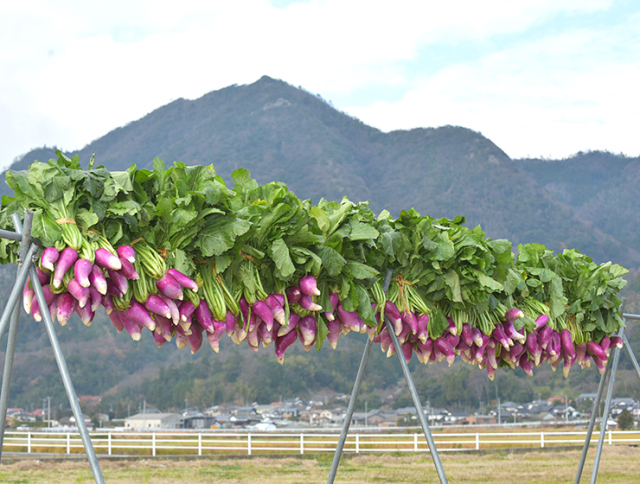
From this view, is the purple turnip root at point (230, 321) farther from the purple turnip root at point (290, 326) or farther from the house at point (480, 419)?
the house at point (480, 419)

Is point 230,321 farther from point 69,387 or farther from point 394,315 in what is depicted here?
point 394,315

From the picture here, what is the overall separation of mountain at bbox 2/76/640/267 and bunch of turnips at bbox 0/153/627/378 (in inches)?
3473

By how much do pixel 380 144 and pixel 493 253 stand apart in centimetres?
13469

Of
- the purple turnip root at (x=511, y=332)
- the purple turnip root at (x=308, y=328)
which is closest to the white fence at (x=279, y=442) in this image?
the purple turnip root at (x=511, y=332)

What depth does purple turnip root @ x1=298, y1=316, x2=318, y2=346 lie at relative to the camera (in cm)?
289

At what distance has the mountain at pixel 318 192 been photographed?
7156cm

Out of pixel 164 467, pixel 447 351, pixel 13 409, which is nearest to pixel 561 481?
pixel 447 351

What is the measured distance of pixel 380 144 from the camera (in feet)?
445

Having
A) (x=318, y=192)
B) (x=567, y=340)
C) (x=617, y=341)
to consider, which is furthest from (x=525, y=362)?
(x=318, y=192)

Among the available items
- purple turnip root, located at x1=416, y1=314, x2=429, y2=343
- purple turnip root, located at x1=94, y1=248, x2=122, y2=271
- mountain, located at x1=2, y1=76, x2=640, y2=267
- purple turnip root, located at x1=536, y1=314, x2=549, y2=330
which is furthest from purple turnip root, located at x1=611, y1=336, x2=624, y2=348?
mountain, located at x1=2, y1=76, x2=640, y2=267

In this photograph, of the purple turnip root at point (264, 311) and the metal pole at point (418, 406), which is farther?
the metal pole at point (418, 406)

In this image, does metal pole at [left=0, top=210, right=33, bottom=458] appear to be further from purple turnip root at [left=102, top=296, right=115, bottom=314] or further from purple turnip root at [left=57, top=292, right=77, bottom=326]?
purple turnip root at [left=102, top=296, right=115, bottom=314]

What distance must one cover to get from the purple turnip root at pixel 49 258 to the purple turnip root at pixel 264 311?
2.85 ft

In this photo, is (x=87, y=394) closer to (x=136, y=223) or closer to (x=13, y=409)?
(x=13, y=409)
